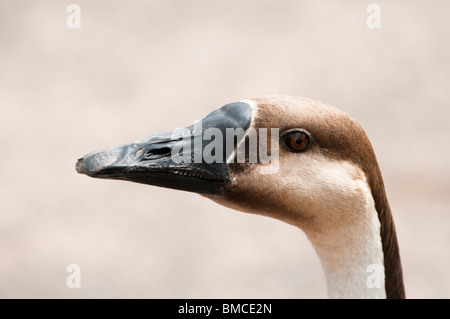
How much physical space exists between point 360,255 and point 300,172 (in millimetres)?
464

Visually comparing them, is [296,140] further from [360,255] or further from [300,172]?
[360,255]

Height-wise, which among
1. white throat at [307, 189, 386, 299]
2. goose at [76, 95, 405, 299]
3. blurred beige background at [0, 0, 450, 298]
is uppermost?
blurred beige background at [0, 0, 450, 298]

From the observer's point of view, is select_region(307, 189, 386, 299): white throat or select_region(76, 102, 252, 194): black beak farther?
select_region(307, 189, 386, 299): white throat

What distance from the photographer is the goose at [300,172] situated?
2.94m

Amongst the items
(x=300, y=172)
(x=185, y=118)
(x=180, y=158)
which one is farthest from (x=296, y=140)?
(x=185, y=118)

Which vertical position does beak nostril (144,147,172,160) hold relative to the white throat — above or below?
above

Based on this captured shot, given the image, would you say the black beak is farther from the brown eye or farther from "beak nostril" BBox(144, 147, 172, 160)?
the brown eye

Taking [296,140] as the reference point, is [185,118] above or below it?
above

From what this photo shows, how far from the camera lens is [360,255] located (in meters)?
3.03

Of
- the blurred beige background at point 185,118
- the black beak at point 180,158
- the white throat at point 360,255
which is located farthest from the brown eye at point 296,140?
the blurred beige background at point 185,118

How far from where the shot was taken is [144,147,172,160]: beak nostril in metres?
2.91

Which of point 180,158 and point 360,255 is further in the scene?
point 360,255

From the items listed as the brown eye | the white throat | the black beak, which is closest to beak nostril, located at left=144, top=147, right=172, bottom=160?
the black beak

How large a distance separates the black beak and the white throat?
1.99 ft
